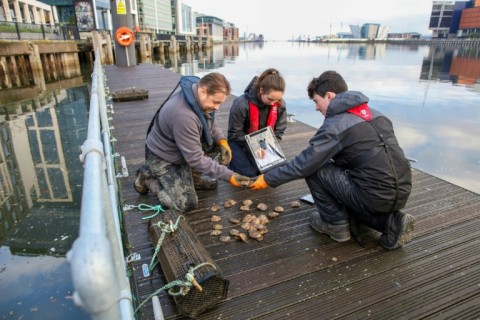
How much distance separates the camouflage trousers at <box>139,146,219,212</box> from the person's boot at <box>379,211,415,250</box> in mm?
1690

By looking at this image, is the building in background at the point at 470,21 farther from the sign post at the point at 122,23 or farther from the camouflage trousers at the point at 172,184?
the camouflage trousers at the point at 172,184

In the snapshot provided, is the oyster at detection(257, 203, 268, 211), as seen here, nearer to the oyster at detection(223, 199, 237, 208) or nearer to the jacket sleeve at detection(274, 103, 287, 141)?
the oyster at detection(223, 199, 237, 208)

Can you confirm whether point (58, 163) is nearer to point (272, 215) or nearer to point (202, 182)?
point (202, 182)

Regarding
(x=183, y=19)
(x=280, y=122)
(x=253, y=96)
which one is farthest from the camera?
(x=183, y=19)

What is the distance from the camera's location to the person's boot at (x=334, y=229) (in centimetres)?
258

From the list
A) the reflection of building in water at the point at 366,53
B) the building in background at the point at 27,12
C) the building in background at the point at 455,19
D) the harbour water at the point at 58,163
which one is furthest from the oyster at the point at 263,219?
the building in background at the point at 455,19

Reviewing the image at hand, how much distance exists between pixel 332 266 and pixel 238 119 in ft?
6.44

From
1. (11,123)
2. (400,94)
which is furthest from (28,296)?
(400,94)

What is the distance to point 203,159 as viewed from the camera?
2.86 m

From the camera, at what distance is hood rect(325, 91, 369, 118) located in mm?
2312

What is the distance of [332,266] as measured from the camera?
92.0 inches

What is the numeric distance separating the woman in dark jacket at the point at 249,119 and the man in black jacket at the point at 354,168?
3.33 feet

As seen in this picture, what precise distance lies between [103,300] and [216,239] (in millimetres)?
2053

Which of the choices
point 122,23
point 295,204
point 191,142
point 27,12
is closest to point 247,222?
point 295,204
